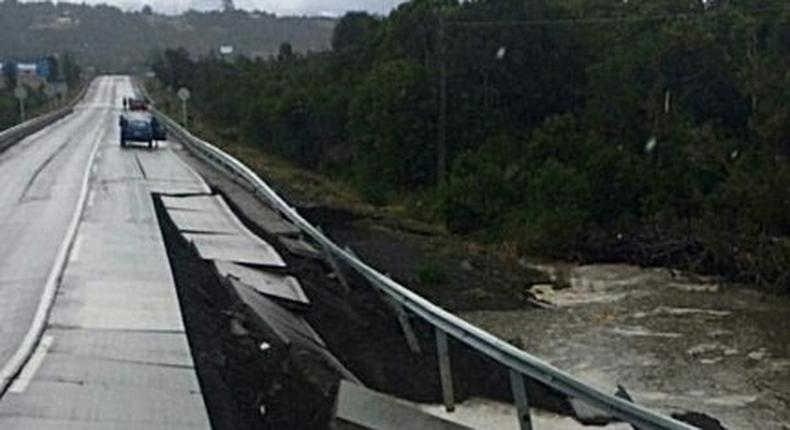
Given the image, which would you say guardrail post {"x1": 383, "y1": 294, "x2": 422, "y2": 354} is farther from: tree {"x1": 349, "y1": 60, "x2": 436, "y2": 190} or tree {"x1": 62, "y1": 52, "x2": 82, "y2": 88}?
tree {"x1": 62, "y1": 52, "x2": 82, "y2": 88}

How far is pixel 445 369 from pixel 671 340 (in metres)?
12.5

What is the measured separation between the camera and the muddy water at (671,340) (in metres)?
19.0

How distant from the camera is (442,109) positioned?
53.4 m

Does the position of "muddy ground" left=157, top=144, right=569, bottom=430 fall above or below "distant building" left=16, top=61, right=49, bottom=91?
above

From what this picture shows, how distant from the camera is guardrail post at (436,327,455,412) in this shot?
476 inches

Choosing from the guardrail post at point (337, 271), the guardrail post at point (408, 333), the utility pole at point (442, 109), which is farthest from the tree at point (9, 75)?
the guardrail post at point (408, 333)

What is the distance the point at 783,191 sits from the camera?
119ft

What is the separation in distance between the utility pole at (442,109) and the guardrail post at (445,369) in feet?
121

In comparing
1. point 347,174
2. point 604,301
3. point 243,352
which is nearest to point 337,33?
point 347,174

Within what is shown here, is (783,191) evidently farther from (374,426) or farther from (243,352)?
(374,426)

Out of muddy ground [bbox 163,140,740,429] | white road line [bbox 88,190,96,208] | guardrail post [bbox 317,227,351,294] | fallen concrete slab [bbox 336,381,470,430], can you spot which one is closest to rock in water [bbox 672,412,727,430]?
muddy ground [bbox 163,140,740,429]

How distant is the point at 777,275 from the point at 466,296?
9186 millimetres

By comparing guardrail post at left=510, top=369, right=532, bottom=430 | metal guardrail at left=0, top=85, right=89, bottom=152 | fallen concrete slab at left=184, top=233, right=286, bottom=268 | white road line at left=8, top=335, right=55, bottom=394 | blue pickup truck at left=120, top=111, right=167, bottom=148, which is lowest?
metal guardrail at left=0, top=85, right=89, bottom=152

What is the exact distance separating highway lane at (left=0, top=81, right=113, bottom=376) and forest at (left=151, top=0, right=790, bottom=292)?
12687 mm
